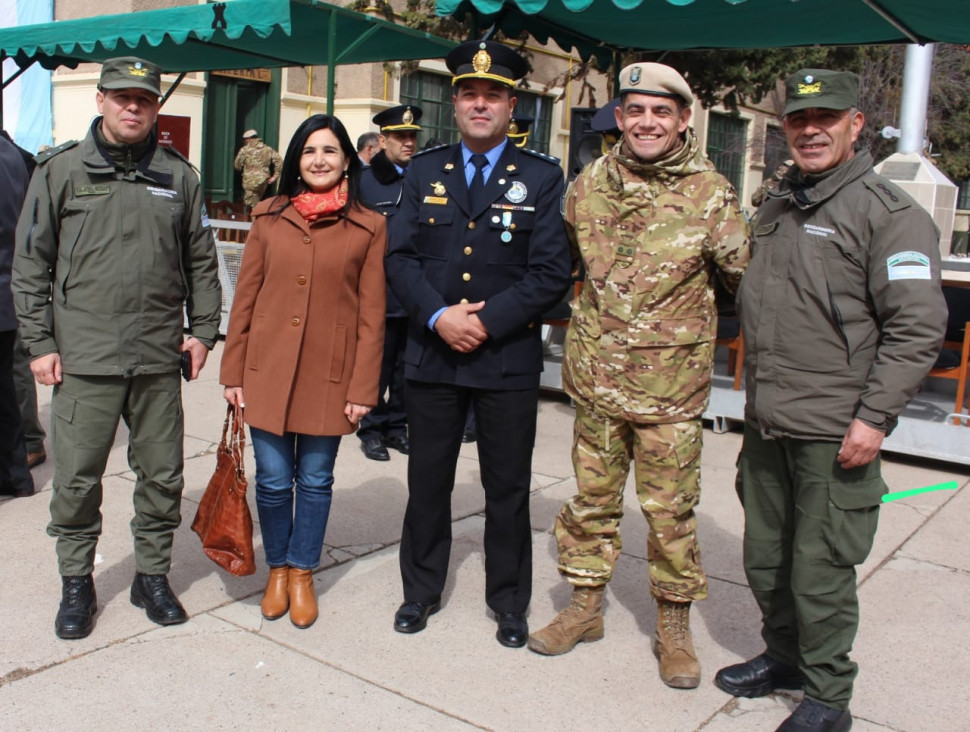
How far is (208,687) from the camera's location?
3.13 m

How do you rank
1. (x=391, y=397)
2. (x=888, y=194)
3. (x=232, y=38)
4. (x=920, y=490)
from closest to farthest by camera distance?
(x=888, y=194) → (x=920, y=490) → (x=391, y=397) → (x=232, y=38)

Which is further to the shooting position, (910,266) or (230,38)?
(230,38)

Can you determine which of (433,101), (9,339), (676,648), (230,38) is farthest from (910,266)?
(433,101)

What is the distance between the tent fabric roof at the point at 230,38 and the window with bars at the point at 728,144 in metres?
17.3

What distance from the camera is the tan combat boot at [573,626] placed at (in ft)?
11.3

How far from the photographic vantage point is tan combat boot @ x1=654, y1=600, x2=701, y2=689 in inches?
127

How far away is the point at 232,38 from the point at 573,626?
5564 mm

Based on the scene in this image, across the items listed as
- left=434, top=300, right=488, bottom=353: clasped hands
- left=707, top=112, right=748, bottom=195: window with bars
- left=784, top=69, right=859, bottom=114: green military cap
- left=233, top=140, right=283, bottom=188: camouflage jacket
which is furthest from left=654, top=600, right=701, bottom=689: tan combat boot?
left=707, top=112, right=748, bottom=195: window with bars

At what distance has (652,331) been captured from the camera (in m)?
3.14

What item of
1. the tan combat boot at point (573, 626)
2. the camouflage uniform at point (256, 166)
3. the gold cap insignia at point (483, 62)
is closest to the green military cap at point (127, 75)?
the gold cap insignia at point (483, 62)

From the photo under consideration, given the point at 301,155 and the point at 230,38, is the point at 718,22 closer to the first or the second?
the point at 230,38

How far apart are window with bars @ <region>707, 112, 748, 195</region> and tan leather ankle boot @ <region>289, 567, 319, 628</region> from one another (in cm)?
2323

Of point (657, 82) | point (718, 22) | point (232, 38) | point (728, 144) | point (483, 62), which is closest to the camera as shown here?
point (657, 82)

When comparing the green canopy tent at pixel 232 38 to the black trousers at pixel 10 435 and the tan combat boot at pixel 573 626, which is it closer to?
the black trousers at pixel 10 435
